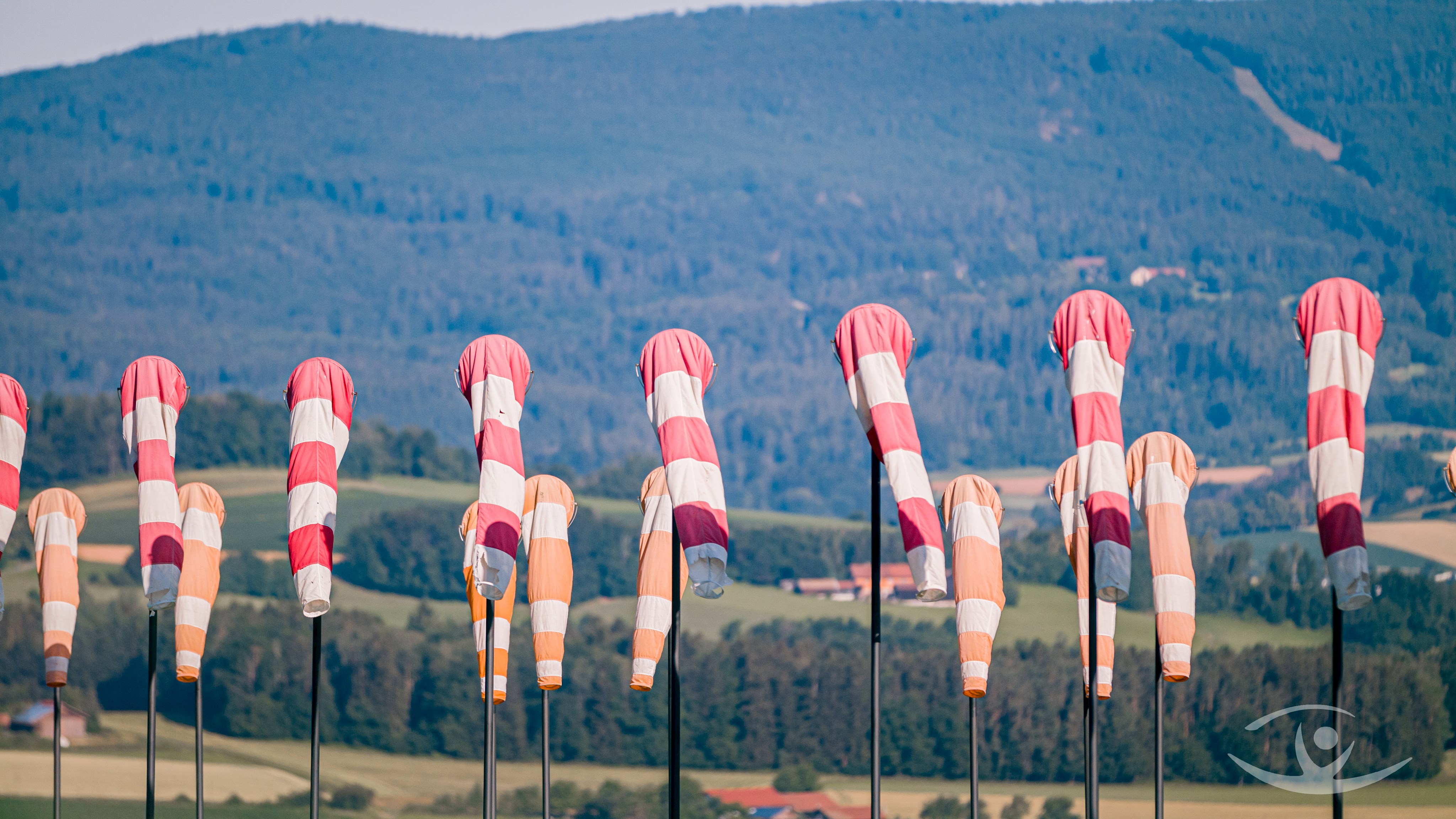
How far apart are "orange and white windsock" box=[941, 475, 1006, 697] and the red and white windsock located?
198 centimetres

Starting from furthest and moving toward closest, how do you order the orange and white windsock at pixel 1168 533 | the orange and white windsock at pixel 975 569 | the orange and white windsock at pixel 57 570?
the orange and white windsock at pixel 57 570 < the orange and white windsock at pixel 975 569 < the orange and white windsock at pixel 1168 533

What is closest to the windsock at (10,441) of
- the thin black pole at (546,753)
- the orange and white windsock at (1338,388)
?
the thin black pole at (546,753)

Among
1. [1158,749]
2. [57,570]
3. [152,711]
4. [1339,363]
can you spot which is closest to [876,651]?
[1158,749]

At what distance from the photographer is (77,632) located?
388 ft

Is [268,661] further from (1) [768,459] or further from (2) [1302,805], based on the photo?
(1) [768,459]

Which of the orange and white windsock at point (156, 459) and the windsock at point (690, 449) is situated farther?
the orange and white windsock at point (156, 459)

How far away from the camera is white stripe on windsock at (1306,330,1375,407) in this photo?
50.9ft

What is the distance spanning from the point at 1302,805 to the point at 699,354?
81512 mm

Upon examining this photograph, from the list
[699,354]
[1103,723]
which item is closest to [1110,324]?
[699,354]

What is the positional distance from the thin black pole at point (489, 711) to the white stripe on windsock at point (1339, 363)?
333 inches

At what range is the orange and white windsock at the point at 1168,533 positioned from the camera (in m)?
16.4

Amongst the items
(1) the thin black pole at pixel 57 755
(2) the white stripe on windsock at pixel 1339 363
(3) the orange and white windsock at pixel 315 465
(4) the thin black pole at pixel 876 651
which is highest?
(2) the white stripe on windsock at pixel 1339 363

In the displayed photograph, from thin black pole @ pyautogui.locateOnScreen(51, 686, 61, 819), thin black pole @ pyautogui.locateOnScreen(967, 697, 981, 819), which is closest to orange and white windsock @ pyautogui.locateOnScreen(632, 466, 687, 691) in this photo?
thin black pole @ pyautogui.locateOnScreen(967, 697, 981, 819)

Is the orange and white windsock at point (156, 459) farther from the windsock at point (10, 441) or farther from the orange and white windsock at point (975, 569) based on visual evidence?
the orange and white windsock at point (975, 569)
